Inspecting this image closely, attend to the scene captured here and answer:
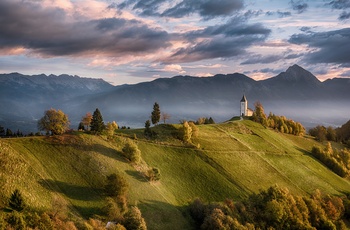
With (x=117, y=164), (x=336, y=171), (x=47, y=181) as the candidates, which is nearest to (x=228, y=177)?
(x=117, y=164)

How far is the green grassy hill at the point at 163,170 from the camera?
61.9 metres

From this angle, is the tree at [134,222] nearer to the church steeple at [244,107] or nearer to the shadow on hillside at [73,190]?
the shadow on hillside at [73,190]

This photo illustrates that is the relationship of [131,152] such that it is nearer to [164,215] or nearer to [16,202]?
[164,215]

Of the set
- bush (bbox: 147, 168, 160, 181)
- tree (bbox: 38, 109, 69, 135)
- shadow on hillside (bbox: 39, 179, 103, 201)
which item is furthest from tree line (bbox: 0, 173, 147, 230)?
tree (bbox: 38, 109, 69, 135)

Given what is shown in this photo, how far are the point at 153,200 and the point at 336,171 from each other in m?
91.2

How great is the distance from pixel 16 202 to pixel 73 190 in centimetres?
1421

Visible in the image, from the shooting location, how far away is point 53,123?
3127 inches

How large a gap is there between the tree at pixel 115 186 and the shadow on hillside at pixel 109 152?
1383 centimetres

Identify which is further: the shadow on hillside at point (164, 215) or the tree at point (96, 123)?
the tree at point (96, 123)

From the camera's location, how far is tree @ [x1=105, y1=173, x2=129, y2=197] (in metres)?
65.6

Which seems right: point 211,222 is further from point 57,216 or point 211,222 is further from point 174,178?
point 57,216

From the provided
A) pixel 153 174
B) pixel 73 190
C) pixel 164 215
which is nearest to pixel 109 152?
pixel 153 174

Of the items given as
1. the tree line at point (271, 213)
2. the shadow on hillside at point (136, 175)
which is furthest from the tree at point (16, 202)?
the tree line at point (271, 213)

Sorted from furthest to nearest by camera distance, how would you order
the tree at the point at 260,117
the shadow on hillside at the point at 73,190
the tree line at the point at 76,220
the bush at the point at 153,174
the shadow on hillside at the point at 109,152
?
the tree at the point at 260,117
the shadow on hillside at the point at 109,152
the bush at the point at 153,174
the shadow on hillside at the point at 73,190
the tree line at the point at 76,220
